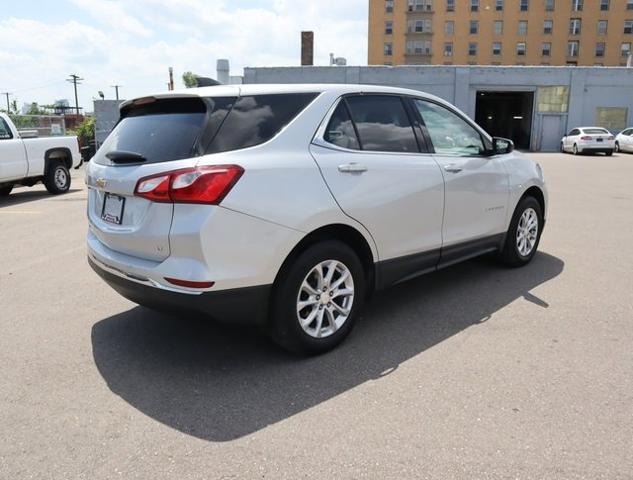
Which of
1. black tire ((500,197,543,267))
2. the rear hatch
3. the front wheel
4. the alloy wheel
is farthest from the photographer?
the front wheel

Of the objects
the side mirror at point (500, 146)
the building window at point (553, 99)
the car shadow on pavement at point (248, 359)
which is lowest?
the car shadow on pavement at point (248, 359)

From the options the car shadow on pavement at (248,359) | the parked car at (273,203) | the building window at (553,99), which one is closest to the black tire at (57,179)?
the car shadow on pavement at (248,359)

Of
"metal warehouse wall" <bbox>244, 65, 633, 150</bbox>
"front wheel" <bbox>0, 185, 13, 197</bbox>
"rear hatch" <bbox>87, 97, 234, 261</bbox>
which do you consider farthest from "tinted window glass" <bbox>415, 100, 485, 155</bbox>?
"metal warehouse wall" <bbox>244, 65, 633, 150</bbox>

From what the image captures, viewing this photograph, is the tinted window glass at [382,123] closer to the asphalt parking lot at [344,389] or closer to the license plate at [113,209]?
the asphalt parking lot at [344,389]

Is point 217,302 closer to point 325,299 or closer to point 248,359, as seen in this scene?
point 248,359

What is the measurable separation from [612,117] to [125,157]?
136 feet

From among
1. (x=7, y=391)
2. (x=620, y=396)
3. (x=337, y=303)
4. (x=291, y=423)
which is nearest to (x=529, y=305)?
(x=620, y=396)

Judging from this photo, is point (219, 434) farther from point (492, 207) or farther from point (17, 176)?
point (17, 176)

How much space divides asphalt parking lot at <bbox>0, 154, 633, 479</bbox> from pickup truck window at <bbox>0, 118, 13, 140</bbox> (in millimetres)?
7370

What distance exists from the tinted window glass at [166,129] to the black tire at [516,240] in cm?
344

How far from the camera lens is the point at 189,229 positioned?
10.1ft

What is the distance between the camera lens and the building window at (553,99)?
3759cm

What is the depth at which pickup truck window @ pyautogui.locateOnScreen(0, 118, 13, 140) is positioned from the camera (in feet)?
37.2

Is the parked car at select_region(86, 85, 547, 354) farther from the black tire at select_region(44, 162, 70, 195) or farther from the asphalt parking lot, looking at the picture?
the black tire at select_region(44, 162, 70, 195)
